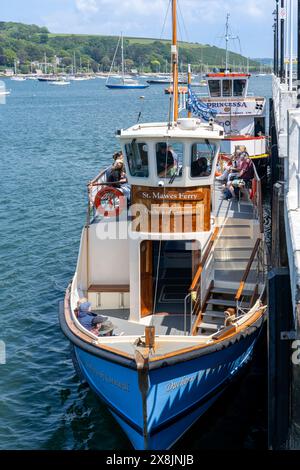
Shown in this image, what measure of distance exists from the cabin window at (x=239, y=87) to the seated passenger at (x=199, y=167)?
87.9 feet

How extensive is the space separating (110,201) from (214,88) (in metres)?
24.5

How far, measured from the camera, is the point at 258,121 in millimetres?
41594

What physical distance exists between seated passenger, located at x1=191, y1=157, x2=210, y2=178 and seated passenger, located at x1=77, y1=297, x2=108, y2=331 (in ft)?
11.4

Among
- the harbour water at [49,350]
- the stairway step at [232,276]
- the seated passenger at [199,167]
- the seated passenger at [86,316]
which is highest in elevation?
the seated passenger at [199,167]

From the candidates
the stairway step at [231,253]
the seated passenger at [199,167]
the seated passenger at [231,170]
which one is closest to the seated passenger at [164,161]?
the seated passenger at [199,167]

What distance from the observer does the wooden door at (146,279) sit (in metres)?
16.6

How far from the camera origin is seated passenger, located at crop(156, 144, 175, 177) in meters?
15.9

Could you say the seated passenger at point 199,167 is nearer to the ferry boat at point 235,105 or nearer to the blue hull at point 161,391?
the blue hull at point 161,391

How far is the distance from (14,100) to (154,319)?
11895 centimetres

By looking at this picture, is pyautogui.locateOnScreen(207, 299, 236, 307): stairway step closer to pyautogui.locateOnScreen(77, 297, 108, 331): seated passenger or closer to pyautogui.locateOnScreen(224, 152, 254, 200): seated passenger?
pyautogui.locateOnScreen(77, 297, 108, 331): seated passenger

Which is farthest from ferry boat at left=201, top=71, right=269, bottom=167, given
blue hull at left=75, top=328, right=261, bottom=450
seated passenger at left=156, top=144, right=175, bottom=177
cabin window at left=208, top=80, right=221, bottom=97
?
blue hull at left=75, top=328, right=261, bottom=450

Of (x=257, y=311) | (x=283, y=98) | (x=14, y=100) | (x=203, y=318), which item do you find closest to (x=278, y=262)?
(x=257, y=311)

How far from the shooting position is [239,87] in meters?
42.0

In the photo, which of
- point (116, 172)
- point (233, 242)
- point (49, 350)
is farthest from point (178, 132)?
point (49, 350)
